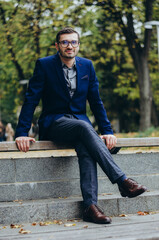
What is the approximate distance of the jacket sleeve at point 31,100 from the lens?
524 cm

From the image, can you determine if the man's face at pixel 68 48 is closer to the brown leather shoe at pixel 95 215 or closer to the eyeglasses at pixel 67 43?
the eyeglasses at pixel 67 43

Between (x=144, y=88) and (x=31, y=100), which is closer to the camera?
(x=31, y=100)

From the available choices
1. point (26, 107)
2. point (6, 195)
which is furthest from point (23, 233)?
point (26, 107)

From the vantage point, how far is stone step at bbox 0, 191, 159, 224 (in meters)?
4.96

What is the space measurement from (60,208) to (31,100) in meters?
1.35

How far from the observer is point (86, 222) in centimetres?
485

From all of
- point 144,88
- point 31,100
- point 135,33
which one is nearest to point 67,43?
point 31,100

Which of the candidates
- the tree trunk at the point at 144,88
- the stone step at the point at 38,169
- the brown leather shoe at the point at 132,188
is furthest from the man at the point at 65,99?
the tree trunk at the point at 144,88

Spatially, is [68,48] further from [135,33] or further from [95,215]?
[135,33]

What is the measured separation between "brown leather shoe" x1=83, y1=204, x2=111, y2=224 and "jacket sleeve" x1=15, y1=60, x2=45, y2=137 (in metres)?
1.21

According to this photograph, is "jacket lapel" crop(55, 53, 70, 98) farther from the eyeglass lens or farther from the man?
the eyeglass lens

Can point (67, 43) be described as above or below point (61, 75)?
above

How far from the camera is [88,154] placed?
492cm

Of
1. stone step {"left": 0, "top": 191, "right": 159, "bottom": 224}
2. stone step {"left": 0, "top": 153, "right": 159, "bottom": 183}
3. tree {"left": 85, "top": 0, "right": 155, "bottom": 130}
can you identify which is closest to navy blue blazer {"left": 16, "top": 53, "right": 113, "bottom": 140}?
stone step {"left": 0, "top": 153, "right": 159, "bottom": 183}
